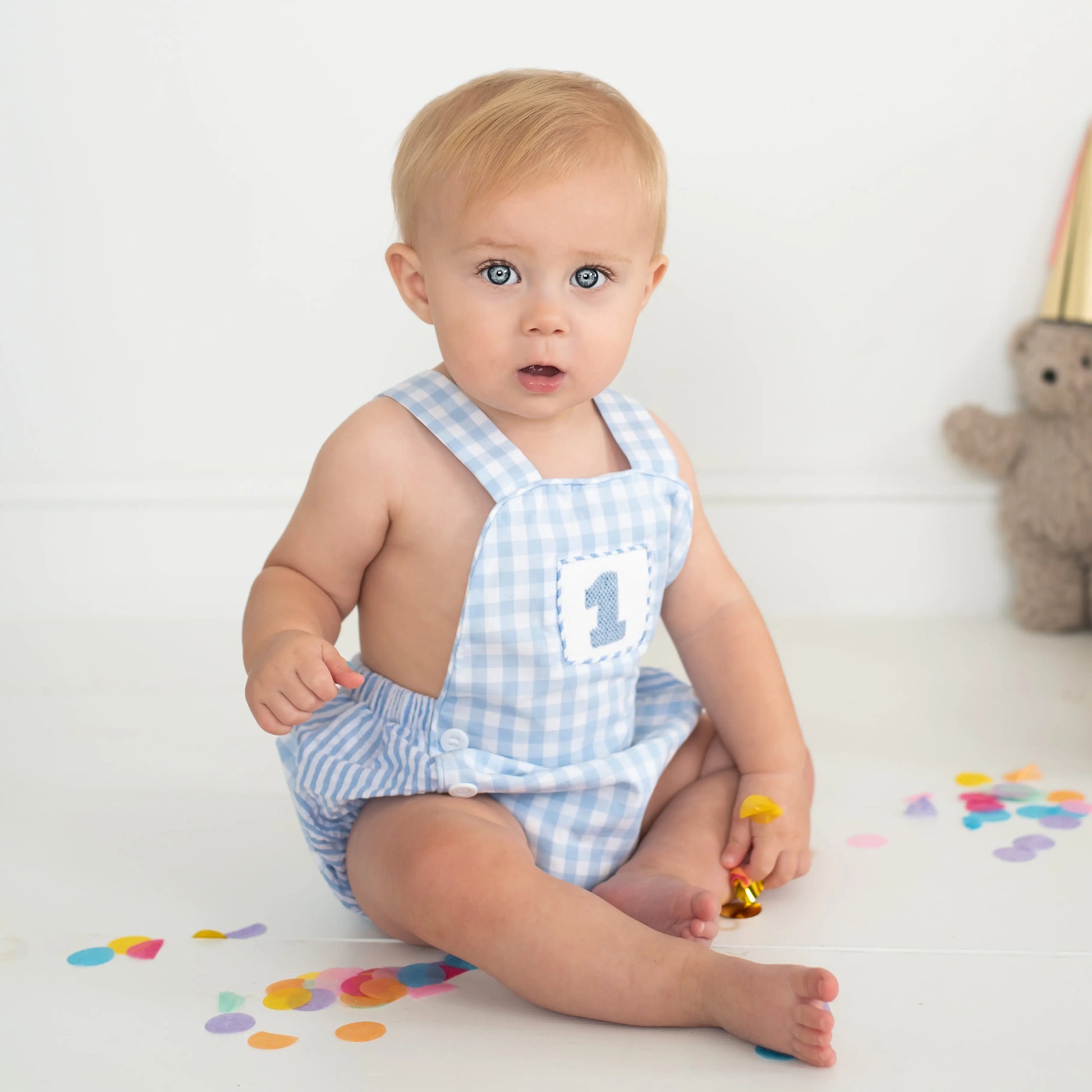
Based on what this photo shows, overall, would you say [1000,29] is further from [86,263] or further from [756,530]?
[86,263]

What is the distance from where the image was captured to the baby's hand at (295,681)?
29.6 inches

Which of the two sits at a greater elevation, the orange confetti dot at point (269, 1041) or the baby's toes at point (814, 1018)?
the baby's toes at point (814, 1018)

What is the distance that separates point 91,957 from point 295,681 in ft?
0.81

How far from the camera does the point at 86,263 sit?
1574 mm

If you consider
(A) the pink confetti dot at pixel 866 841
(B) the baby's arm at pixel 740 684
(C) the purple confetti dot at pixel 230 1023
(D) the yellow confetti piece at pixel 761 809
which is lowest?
(A) the pink confetti dot at pixel 866 841

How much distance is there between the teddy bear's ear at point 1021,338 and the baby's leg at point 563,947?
1.04 metres

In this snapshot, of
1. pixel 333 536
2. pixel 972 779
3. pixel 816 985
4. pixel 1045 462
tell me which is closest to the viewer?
pixel 816 985

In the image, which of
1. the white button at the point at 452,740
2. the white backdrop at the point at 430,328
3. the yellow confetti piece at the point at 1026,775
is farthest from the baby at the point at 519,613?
the white backdrop at the point at 430,328

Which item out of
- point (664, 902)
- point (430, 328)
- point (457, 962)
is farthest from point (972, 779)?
point (430, 328)

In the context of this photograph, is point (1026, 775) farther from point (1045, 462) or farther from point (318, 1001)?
point (318, 1001)

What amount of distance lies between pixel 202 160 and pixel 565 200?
888 mm

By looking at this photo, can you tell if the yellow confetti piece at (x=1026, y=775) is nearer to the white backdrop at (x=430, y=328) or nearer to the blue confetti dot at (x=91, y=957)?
the white backdrop at (x=430, y=328)

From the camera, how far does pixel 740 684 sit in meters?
0.98

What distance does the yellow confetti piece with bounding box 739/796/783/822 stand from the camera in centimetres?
91
